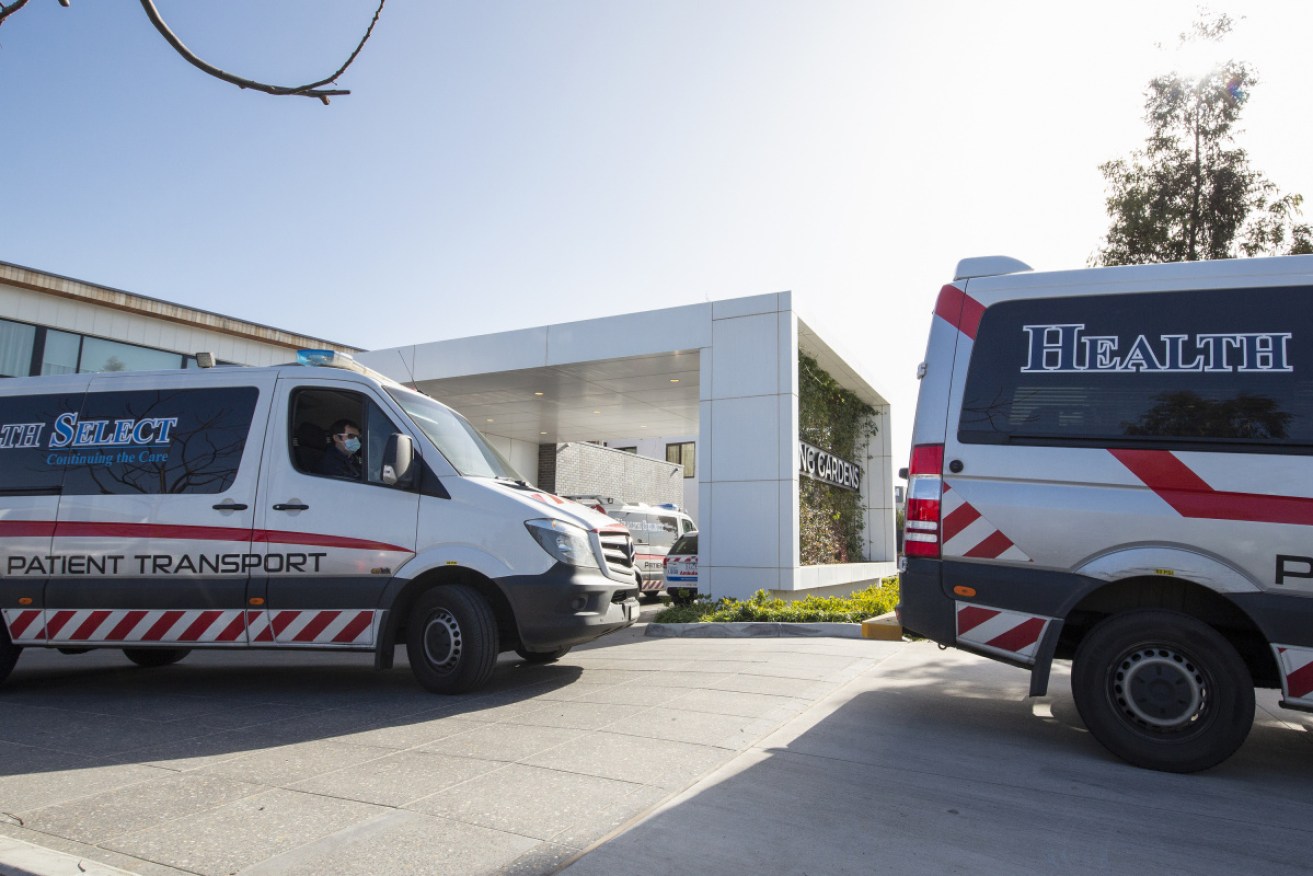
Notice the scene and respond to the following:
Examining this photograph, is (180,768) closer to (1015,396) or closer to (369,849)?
(369,849)

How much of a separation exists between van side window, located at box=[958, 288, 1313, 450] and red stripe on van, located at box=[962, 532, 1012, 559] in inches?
21.6

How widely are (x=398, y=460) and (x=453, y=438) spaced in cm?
77

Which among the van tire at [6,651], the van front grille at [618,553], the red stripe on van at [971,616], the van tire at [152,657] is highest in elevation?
the van front grille at [618,553]

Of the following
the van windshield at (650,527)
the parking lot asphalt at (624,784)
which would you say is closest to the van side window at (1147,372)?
the parking lot asphalt at (624,784)

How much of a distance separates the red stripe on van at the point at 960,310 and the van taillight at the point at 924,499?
74cm

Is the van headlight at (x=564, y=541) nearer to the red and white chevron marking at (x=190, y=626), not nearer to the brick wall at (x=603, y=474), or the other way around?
the red and white chevron marking at (x=190, y=626)

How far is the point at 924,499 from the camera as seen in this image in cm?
492

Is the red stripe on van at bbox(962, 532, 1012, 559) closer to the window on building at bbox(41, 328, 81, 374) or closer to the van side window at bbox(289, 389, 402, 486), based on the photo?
the van side window at bbox(289, 389, 402, 486)

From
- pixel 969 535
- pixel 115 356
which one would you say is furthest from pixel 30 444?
pixel 115 356

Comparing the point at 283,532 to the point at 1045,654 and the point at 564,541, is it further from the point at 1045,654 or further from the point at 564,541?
the point at 1045,654

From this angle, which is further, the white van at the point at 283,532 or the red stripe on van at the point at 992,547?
the white van at the point at 283,532

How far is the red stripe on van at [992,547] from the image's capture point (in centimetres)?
467

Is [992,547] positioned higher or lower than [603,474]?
lower

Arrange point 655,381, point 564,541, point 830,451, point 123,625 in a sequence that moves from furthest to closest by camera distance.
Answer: point 830,451
point 655,381
point 123,625
point 564,541
